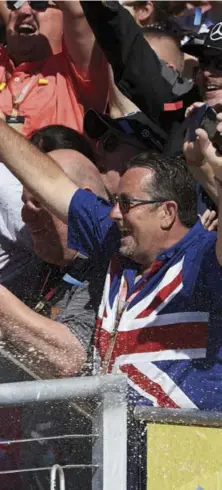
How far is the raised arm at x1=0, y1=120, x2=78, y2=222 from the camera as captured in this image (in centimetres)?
334

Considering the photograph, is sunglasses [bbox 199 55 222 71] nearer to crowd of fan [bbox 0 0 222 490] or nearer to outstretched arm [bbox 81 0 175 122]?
crowd of fan [bbox 0 0 222 490]

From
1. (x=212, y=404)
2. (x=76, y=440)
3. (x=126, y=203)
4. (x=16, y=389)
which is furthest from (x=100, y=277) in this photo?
(x=16, y=389)

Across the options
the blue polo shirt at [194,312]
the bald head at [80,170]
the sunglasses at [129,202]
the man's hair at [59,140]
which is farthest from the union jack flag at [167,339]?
the man's hair at [59,140]

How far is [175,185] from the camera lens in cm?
322

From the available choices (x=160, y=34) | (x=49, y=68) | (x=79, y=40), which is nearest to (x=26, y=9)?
(x=49, y=68)

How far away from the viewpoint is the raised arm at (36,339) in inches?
119

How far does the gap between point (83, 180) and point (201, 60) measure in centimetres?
62

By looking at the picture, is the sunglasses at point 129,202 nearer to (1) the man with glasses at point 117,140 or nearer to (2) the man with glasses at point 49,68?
(1) the man with glasses at point 117,140

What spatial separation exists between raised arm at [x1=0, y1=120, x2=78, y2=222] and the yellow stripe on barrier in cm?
115

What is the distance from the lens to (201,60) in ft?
12.2

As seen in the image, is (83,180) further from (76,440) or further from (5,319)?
(76,440)

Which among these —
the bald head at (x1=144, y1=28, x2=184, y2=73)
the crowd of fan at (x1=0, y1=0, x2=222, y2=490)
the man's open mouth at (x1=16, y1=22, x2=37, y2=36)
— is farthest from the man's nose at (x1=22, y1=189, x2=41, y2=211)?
the man's open mouth at (x1=16, y1=22, x2=37, y2=36)

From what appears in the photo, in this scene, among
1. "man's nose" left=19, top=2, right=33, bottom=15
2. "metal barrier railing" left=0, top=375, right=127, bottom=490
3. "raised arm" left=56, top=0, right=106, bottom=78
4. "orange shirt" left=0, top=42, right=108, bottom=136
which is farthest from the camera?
"man's nose" left=19, top=2, right=33, bottom=15

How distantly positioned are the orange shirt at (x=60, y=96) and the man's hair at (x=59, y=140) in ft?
1.00
